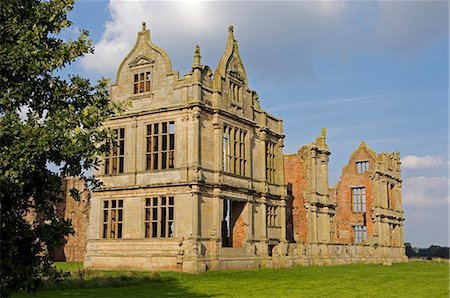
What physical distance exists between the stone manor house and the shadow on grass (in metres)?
5.90

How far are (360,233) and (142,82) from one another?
116ft

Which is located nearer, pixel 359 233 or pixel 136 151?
pixel 136 151

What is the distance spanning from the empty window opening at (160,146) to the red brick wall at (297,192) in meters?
16.9

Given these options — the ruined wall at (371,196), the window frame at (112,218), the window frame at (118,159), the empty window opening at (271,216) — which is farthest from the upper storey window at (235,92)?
the ruined wall at (371,196)

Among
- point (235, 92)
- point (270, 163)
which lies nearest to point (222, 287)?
point (235, 92)

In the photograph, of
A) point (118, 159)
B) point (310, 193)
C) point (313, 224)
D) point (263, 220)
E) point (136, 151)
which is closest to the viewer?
point (136, 151)

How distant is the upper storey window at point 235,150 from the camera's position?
33469 millimetres

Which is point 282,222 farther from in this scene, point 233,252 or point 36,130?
point 36,130

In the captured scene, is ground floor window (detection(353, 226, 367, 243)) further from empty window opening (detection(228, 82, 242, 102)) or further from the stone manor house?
empty window opening (detection(228, 82, 242, 102))

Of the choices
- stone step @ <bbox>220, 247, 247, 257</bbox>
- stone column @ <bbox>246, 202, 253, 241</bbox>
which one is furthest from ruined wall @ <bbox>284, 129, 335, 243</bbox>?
stone step @ <bbox>220, 247, 247, 257</bbox>

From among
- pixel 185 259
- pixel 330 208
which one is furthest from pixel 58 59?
pixel 330 208

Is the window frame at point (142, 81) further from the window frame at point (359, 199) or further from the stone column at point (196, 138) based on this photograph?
the window frame at point (359, 199)

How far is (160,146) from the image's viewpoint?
31.7m

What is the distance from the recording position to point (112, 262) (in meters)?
31.5
